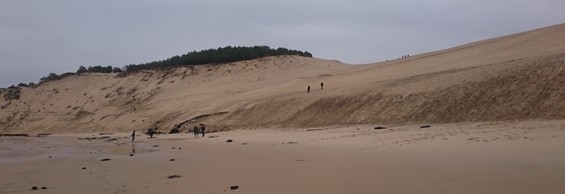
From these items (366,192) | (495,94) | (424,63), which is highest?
(424,63)

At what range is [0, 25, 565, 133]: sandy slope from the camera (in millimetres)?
19594

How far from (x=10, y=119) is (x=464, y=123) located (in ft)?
180

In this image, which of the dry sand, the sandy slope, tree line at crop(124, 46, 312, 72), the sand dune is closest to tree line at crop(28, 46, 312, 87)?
tree line at crop(124, 46, 312, 72)

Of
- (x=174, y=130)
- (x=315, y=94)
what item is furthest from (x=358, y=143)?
(x=174, y=130)

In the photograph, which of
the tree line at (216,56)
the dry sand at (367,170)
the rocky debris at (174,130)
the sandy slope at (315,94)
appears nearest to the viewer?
the dry sand at (367,170)

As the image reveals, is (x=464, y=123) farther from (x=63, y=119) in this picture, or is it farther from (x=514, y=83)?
(x=63, y=119)

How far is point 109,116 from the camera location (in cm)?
5084

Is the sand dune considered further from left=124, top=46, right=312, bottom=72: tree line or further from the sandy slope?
left=124, top=46, right=312, bottom=72: tree line

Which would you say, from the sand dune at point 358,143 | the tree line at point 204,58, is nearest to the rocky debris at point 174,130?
the sand dune at point 358,143

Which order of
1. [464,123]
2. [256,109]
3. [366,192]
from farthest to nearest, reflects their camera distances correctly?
[256,109] < [464,123] < [366,192]

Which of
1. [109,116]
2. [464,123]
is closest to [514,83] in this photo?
[464,123]

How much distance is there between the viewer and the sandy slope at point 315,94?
19.6 metres

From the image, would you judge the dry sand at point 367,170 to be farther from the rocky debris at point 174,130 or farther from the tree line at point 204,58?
the tree line at point 204,58

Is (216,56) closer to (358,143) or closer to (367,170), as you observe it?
(358,143)
